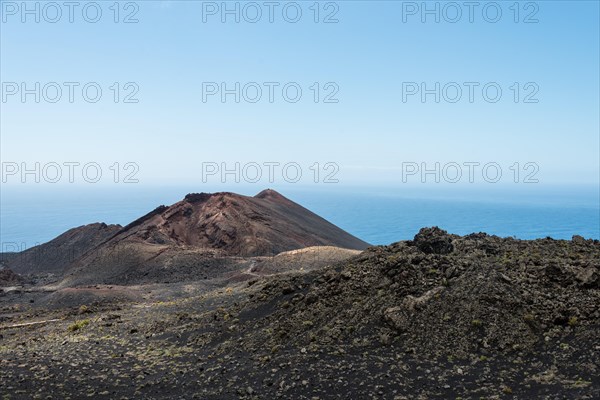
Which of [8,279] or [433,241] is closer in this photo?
[433,241]

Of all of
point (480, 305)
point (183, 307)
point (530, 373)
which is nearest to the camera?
point (530, 373)

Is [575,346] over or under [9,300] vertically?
over

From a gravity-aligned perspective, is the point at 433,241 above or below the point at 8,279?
above

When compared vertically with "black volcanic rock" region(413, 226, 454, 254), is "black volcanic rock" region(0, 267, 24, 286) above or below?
below

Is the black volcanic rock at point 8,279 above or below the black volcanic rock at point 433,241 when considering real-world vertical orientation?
below

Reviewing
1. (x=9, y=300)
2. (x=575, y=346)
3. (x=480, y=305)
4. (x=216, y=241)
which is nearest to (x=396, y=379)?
(x=480, y=305)

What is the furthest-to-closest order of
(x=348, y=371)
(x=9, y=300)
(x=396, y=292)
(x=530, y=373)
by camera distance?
(x=9, y=300)
(x=396, y=292)
(x=348, y=371)
(x=530, y=373)

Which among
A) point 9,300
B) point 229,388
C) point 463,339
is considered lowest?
point 9,300

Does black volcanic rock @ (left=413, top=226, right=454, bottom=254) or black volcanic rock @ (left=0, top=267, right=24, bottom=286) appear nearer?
black volcanic rock @ (left=413, top=226, right=454, bottom=254)

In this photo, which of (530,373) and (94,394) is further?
(94,394)

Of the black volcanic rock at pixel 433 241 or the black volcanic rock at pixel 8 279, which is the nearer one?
the black volcanic rock at pixel 433 241

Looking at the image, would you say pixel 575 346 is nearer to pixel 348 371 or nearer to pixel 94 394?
pixel 348 371
